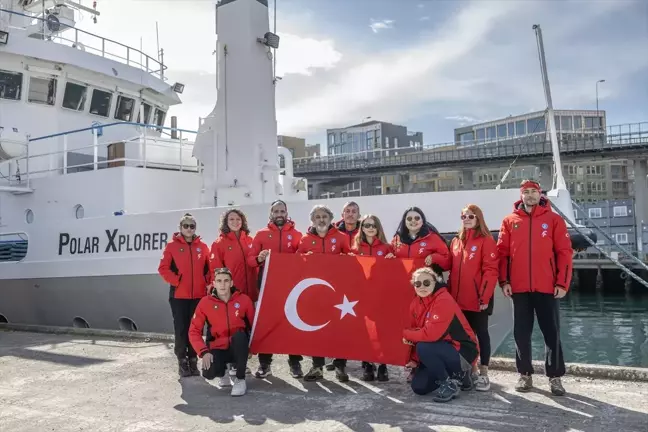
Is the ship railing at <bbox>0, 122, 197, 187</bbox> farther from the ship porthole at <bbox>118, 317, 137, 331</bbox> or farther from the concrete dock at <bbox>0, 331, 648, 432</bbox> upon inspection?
the concrete dock at <bbox>0, 331, 648, 432</bbox>

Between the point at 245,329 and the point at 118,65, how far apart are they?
328 inches

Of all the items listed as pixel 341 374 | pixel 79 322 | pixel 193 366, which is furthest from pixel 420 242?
pixel 79 322

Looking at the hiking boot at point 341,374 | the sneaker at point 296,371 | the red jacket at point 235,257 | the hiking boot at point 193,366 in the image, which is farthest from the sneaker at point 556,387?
the hiking boot at point 193,366

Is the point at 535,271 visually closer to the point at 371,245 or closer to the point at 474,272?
the point at 474,272

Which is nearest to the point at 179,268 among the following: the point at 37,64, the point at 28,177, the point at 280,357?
the point at 280,357

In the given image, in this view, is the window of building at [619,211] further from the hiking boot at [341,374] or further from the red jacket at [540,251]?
the hiking boot at [341,374]

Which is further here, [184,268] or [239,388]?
[184,268]

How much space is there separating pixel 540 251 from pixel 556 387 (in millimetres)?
A: 1003

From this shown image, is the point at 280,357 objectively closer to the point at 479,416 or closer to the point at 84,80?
the point at 479,416

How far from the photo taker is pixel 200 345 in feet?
15.6

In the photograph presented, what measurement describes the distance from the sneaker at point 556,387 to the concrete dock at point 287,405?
0.17 ft

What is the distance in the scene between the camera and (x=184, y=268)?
5.34 metres

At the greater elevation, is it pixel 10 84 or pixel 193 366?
pixel 10 84

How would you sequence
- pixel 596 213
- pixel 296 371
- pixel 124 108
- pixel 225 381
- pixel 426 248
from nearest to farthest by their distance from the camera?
pixel 426 248
pixel 225 381
pixel 296 371
pixel 124 108
pixel 596 213
